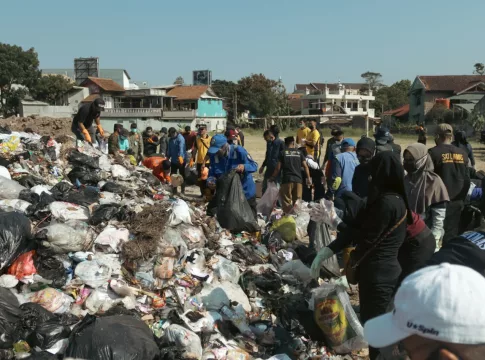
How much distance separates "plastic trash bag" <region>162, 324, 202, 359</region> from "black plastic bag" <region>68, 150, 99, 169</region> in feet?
16.2

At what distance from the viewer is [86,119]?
900 cm

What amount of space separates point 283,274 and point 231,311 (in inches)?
41.1

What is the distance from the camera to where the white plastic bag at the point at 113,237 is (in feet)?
16.3

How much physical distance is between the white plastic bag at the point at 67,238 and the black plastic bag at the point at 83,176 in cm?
266

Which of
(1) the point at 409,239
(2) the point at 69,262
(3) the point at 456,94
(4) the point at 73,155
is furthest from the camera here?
(3) the point at 456,94

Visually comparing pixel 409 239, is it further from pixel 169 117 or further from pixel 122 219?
pixel 169 117

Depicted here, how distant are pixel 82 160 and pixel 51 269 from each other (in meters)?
3.94

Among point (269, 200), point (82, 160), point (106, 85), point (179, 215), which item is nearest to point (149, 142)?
point (82, 160)

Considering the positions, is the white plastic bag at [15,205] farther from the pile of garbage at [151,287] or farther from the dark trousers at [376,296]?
the dark trousers at [376,296]

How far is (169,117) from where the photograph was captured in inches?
1965

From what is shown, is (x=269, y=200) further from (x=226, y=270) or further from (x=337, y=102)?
(x=337, y=102)

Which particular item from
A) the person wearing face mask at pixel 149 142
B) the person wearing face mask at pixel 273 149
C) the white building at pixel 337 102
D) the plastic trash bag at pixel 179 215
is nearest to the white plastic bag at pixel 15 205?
the plastic trash bag at pixel 179 215

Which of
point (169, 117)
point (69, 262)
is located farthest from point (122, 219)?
point (169, 117)

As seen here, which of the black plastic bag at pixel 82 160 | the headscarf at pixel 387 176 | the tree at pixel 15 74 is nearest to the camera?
the headscarf at pixel 387 176
